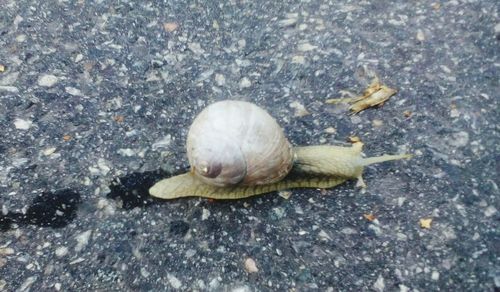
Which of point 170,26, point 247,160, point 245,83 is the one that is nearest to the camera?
point 247,160

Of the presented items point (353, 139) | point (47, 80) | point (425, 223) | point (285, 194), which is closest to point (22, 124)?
point (47, 80)

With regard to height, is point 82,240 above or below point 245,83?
below

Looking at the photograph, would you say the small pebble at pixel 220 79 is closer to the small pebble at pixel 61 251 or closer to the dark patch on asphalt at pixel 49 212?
the dark patch on asphalt at pixel 49 212

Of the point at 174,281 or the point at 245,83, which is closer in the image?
the point at 174,281

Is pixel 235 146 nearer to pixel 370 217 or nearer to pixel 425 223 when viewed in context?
pixel 370 217

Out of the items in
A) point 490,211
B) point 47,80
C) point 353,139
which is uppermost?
point 47,80

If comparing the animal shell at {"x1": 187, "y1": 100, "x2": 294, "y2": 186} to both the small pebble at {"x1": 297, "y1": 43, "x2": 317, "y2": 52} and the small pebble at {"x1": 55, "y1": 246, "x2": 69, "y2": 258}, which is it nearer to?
the small pebble at {"x1": 55, "y1": 246, "x2": 69, "y2": 258}

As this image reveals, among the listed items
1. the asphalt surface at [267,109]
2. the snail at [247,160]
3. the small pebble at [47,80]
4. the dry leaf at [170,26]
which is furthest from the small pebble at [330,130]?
the small pebble at [47,80]
